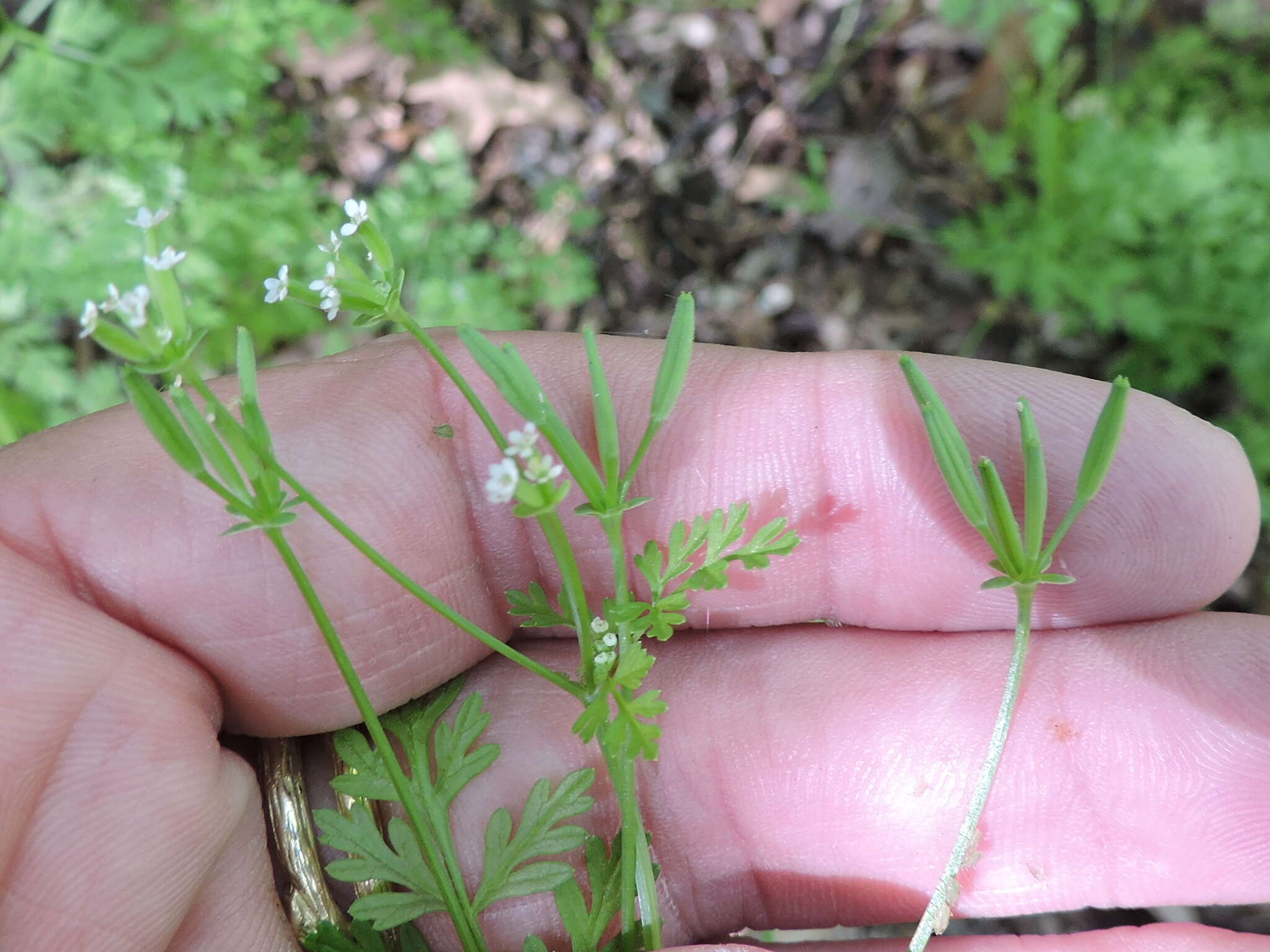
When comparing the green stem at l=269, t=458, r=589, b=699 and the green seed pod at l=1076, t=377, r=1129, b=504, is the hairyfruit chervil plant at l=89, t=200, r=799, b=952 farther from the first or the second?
the green seed pod at l=1076, t=377, r=1129, b=504

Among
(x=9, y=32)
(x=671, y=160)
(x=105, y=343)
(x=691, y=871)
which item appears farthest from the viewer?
(x=671, y=160)

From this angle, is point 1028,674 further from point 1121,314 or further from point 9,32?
point 9,32

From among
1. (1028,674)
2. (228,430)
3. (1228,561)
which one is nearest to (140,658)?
(228,430)

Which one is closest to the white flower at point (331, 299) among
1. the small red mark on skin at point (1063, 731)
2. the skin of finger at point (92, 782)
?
the skin of finger at point (92, 782)

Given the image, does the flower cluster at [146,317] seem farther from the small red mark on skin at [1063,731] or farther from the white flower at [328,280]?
the small red mark on skin at [1063,731]

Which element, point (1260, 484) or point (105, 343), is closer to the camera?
point (105, 343)

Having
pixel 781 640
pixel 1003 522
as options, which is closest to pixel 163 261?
pixel 1003 522
